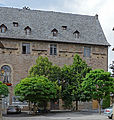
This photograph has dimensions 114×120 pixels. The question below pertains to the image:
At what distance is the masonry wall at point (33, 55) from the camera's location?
39.9m

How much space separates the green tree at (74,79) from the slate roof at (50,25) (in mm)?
6271

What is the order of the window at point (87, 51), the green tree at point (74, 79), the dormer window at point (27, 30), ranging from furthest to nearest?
1. the window at point (87, 51)
2. the dormer window at point (27, 30)
3. the green tree at point (74, 79)

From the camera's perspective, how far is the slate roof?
41.7m

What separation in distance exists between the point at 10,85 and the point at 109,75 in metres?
14.8

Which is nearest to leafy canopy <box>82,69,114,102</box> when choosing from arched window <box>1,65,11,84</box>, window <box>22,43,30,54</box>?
window <box>22,43,30,54</box>

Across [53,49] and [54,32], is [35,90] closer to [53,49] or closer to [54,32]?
[53,49]

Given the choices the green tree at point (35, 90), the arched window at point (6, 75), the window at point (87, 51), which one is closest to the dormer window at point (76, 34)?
the window at point (87, 51)

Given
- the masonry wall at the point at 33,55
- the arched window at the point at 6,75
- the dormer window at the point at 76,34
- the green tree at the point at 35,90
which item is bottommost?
the green tree at the point at 35,90

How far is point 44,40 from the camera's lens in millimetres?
41406

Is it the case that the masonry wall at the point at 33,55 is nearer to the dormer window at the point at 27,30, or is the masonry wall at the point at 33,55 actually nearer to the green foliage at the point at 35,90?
the dormer window at the point at 27,30

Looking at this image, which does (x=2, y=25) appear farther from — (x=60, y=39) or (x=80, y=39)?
(x=80, y=39)

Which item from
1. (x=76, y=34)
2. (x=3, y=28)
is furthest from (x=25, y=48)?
(x=76, y=34)

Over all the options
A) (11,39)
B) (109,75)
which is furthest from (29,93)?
(11,39)

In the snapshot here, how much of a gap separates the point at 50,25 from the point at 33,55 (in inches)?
240
